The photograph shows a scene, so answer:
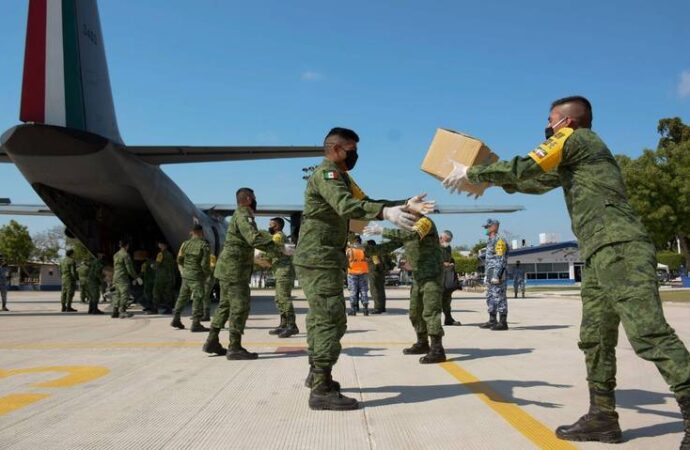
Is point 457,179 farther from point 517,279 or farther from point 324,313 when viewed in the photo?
point 517,279

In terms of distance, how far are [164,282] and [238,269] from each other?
7.92m

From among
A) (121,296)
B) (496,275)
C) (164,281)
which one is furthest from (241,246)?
(164,281)

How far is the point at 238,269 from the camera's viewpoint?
655 centimetres

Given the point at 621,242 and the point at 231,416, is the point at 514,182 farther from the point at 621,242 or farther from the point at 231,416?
the point at 231,416

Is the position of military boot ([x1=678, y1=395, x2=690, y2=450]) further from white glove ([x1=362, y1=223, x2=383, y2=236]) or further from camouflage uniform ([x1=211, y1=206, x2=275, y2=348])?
camouflage uniform ([x1=211, y1=206, x2=275, y2=348])

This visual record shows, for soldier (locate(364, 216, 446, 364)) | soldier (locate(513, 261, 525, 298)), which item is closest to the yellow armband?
soldier (locate(364, 216, 446, 364))

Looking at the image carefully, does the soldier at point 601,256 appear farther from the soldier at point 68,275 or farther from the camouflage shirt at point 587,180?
the soldier at point 68,275

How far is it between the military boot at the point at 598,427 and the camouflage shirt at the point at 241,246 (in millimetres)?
3800

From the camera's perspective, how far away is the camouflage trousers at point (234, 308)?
20.7 ft

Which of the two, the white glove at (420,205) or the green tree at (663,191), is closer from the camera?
the white glove at (420,205)

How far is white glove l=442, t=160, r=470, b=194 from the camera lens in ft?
12.1

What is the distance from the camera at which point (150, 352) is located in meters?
6.80

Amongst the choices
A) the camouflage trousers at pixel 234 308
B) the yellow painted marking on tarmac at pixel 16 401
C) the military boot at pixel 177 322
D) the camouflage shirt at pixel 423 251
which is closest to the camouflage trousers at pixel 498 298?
the camouflage shirt at pixel 423 251

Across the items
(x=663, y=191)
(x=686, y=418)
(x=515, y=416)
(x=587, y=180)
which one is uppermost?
(x=663, y=191)
